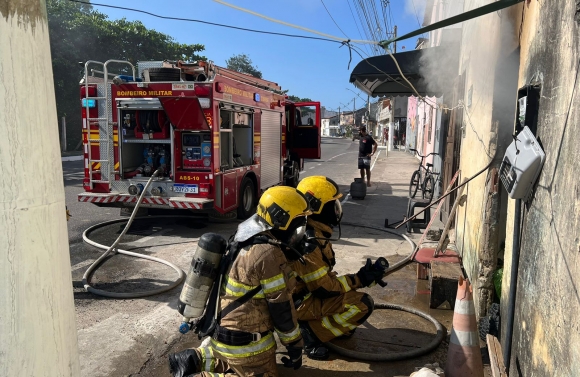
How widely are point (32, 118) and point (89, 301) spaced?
3485mm

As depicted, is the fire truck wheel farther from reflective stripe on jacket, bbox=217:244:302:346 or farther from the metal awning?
reflective stripe on jacket, bbox=217:244:302:346

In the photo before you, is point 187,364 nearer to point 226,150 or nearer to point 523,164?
point 523,164

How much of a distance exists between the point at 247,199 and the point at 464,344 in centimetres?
618

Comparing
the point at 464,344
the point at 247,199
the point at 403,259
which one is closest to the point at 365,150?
the point at 247,199

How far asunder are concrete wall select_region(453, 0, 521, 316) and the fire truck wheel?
446 centimetres

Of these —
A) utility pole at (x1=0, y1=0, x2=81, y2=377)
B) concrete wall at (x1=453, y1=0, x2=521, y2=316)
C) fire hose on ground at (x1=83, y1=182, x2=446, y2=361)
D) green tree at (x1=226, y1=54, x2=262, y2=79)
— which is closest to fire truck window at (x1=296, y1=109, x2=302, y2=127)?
fire hose on ground at (x1=83, y1=182, x2=446, y2=361)

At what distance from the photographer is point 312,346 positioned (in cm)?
352

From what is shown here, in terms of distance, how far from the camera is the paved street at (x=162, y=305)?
340 centimetres

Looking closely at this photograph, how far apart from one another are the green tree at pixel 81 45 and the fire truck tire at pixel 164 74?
18347 millimetres

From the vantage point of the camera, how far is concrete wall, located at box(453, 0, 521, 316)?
149 inches

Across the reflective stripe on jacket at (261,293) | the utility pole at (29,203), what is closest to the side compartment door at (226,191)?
the reflective stripe on jacket at (261,293)

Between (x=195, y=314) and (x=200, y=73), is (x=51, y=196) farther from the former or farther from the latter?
(x=200, y=73)

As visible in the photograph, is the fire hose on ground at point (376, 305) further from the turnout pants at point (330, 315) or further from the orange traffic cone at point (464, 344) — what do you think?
the orange traffic cone at point (464, 344)

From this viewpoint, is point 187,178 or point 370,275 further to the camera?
point 187,178
